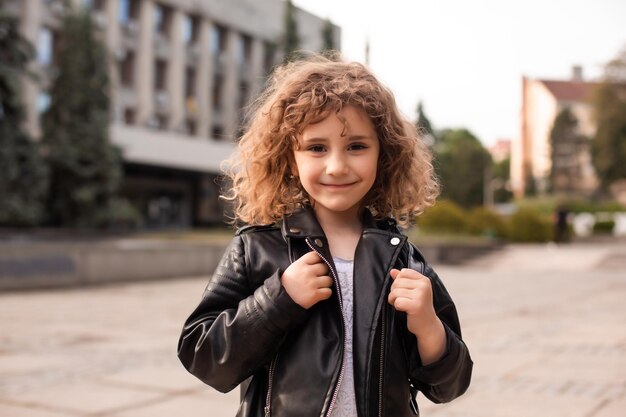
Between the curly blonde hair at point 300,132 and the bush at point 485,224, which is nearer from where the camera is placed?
the curly blonde hair at point 300,132

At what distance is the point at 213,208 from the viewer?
150 feet

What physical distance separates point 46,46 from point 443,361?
33.9m

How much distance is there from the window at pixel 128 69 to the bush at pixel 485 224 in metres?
18.0

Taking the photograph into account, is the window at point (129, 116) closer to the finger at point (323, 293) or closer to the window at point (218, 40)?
the window at point (218, 40)

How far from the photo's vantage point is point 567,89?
8181 centimetres

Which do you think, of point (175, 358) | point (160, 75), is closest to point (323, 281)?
point (175, 358)

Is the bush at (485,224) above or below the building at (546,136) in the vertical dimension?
below

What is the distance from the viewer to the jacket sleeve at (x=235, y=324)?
1728 millimetres

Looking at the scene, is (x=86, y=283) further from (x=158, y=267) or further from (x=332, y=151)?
(x=332, y=151)

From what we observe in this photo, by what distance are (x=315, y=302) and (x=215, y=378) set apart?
1.04 ft

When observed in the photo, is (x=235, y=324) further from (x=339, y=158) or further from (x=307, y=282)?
(x=339, y=158)

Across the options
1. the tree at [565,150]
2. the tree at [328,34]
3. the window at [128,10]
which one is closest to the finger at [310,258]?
the window at [128,10]

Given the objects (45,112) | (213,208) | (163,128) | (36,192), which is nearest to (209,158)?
(163,128)

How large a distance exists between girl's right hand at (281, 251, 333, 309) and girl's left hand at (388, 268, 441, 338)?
0.15 meters
